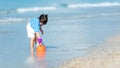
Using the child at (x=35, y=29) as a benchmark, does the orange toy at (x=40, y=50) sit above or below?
below

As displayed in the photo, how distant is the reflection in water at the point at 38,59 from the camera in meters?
12.1

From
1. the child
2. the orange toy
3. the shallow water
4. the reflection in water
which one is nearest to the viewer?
the reflection in water

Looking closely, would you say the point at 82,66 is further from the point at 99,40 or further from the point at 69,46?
the point at 99,40

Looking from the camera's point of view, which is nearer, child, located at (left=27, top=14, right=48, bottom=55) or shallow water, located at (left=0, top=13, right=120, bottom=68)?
shallow water, located at (left=0, top=13, right=120, bottom=68)

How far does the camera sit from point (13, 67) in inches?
473

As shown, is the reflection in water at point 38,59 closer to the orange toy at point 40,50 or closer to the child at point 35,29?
the orange toy at point 40,50

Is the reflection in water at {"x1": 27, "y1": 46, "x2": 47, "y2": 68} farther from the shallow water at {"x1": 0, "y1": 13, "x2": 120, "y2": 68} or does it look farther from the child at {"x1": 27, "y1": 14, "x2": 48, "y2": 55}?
the child at {"x1": 27, "y1": 14, "x2": 48, "y2": 55}

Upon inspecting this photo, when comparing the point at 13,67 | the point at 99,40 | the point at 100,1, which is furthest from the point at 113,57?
the point at 100,1

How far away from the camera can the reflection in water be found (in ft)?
39.8

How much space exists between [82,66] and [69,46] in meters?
4.27

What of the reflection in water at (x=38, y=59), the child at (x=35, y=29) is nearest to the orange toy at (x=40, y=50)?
the reflection in water at (x=38, y=59)

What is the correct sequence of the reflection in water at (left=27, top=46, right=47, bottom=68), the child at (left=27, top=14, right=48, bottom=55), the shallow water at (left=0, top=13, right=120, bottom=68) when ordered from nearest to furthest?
1. the reflection in water at (left=27, top=46, right=47, bottom=68)
2. the shallow water at (left=0, top=13, right=120, bottom=68)
3. the child at (left=27, top=14, right=48, bottom=55)

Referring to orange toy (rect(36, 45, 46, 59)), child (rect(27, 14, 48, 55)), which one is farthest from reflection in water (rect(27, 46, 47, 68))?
child (rect(27, 14, 48, 55))

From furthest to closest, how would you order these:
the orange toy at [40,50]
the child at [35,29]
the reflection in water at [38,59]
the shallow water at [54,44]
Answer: the child at [35,29], the orange toy at [40,50], the shallow water at [54,44], the reflection in water at [38,59]
